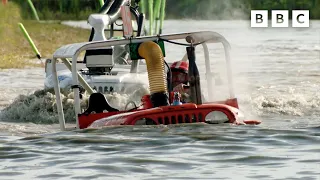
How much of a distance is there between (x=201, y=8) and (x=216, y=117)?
73.2 metres

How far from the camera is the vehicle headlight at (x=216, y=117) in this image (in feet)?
48.0

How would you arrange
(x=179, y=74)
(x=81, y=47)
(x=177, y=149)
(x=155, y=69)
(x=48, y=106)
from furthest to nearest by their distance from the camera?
(x=48, y=106) → (x=179, y=74) → (x=155, y=69) → (x=81, y=47) → (x=177, y=149)

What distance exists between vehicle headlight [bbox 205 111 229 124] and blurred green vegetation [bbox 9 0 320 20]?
52675 mm

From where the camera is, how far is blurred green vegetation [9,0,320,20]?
2948 inches

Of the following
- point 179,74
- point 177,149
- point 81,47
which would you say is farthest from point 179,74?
point 177,149

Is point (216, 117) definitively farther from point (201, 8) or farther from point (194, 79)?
point (201, 8)

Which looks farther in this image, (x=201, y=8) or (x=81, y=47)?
(x=201, y=8)

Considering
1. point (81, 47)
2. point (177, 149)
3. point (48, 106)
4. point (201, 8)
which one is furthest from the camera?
point (201, 8)

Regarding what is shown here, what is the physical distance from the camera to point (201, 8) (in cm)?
8750

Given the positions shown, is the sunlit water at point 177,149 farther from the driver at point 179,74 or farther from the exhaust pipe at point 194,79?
the driver at point 179,74

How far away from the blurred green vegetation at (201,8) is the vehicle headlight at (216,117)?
5267 cm

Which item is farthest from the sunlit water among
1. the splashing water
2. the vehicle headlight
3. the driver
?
the driver

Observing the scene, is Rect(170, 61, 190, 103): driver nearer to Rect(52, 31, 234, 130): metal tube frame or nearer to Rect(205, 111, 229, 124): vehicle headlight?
Rect(52, 31, 234, 130): metal tube frame

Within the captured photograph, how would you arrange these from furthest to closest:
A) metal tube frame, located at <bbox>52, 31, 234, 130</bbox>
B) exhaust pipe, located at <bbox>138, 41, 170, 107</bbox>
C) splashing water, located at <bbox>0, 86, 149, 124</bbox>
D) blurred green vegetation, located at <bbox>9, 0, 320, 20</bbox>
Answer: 1. blurred green vegetation, located at <bbox>9, 0, 320, 20</bbox>
2. splashing water, located at <bbox>0, 86, 149, 124</bbox>
3. exhaust pipe, located at <bbox>138, 41, 170, 107</bbox>
4. metal tube frame, located at <bbox>52, 31, 234, 130</bbox>
